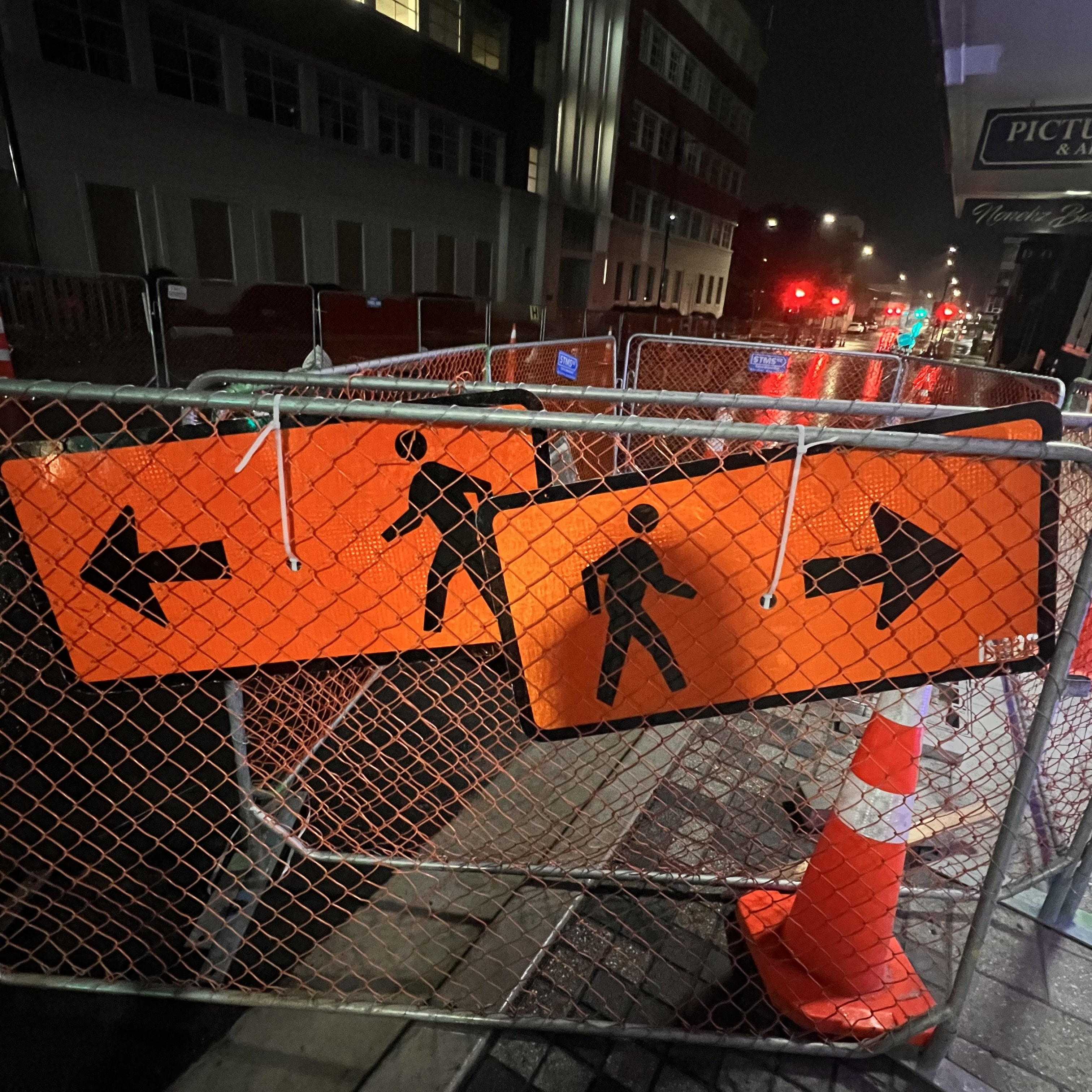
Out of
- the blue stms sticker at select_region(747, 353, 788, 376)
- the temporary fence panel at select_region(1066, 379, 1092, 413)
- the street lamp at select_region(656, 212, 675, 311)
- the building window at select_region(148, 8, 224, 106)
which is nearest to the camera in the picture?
the temporary fence panel at select_region(1066, 379, 1092, 413)

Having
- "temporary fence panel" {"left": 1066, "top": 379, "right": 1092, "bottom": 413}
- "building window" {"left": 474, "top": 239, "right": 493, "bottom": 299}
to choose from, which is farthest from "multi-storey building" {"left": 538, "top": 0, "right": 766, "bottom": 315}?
"temporary fence panel" {"left": 1066, "top": 379, "right": 1092, "bottom": 413}

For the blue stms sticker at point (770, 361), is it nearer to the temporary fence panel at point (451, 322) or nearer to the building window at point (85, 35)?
the temporary fence panel at point (451, 322)

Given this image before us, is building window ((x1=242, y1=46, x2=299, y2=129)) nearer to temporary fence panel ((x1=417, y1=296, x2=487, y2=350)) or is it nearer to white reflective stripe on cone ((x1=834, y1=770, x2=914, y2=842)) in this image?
temporary fence panel ((x1=417, y1=296, x2=487, y2=350))

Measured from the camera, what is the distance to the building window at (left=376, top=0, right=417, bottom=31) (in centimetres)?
1908

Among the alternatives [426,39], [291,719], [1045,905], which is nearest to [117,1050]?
[291,719]

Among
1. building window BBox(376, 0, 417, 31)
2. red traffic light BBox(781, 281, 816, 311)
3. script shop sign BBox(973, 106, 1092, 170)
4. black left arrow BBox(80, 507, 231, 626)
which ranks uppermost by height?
→ building window BBox(376, 0, 417, 31)

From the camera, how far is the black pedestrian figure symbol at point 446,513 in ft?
5.80

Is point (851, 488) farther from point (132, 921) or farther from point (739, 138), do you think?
point (739, 138)

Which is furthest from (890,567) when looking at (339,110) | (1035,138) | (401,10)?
(401,10)


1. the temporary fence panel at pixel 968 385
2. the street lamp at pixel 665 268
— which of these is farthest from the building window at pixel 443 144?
the temporary fence panel at pixel 968 385

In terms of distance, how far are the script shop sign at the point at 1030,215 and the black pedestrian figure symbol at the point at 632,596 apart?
39.6 ft

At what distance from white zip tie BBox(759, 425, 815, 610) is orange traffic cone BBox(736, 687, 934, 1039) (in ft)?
2.44

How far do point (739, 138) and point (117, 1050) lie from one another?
1336 inches

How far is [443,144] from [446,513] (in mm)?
25081
